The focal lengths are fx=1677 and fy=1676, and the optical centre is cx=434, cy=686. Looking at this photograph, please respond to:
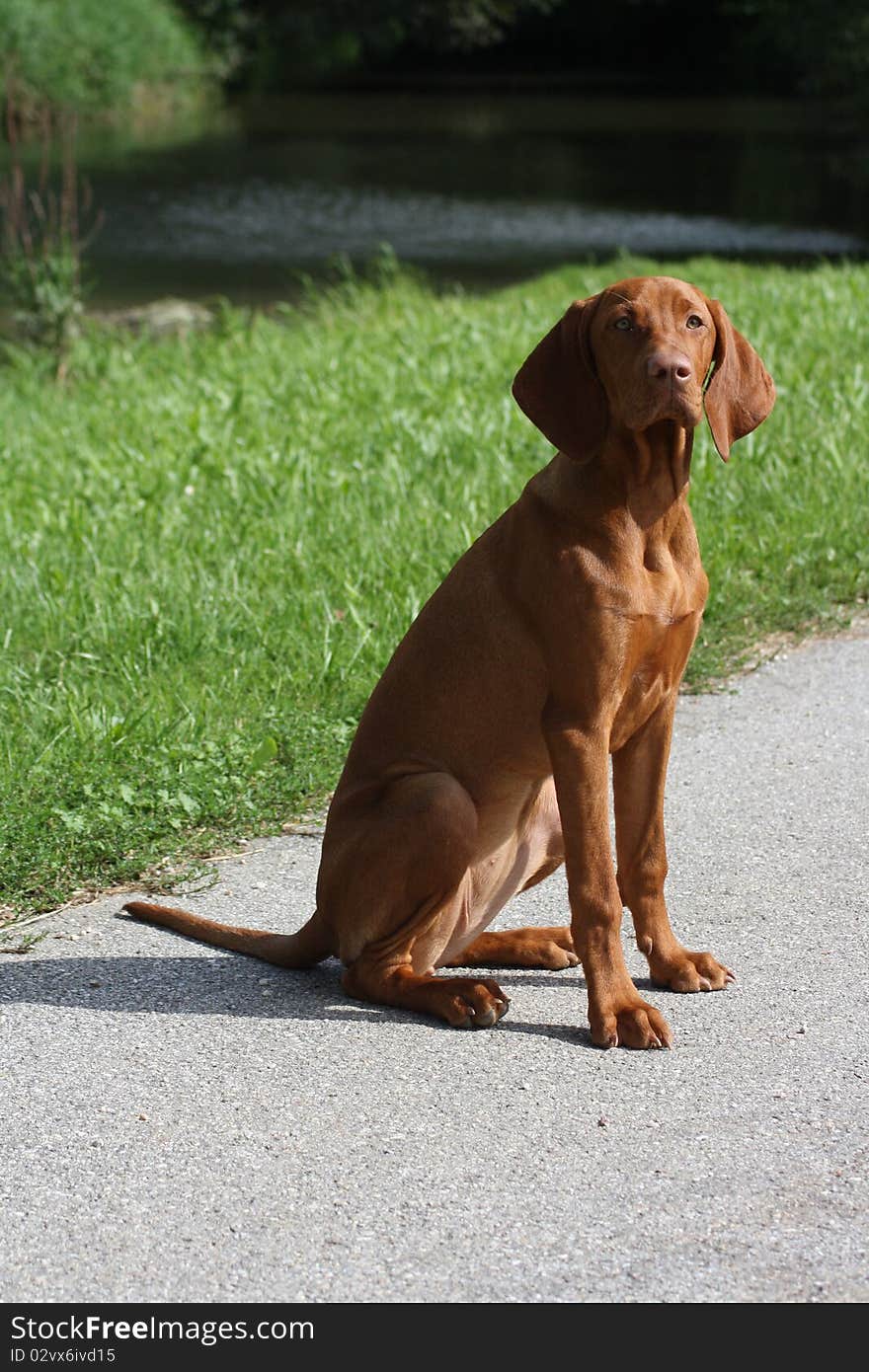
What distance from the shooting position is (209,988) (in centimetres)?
372

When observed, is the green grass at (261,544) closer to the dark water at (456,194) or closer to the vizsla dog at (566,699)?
the vizsla dog at (566,699)

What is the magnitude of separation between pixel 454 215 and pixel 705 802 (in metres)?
19.6

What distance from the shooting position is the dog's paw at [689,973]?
3.66 m

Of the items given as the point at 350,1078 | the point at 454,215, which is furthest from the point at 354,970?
the point at 454,215

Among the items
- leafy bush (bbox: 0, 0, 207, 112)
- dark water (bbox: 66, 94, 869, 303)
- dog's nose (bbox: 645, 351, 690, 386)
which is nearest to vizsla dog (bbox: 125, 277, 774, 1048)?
dog's nose (bbox: 645, 351, 690, 386)

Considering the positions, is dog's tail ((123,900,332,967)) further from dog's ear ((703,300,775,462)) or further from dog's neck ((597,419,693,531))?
dog's ear ((703,300,775,462))

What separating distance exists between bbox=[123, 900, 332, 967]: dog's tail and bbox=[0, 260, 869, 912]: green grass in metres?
0.32

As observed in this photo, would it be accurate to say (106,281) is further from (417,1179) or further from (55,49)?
(55,49)

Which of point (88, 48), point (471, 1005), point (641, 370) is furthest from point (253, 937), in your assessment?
point (88, 48)

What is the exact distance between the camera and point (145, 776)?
15.0 ft

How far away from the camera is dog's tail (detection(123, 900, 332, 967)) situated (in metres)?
3.71

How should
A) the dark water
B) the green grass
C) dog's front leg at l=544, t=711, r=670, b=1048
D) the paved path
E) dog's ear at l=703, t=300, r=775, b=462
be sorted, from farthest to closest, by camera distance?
the dark water
the green grass
dog's ear at l=703, t=300, r=775, b=462
dog's front leg at l=544, t=711, r=670, b=1048
the paved path

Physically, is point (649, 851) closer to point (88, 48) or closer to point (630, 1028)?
point (630, 1028)
